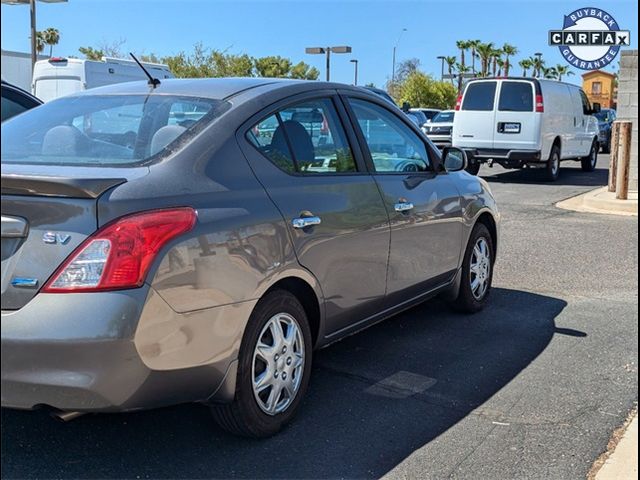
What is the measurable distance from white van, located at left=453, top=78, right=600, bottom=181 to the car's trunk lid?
1353cm

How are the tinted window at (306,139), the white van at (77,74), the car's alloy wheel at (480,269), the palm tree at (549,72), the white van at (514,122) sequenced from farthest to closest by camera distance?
the palm tree at (549,72) → the white van at (514,122) → the white van at (77,74) → the car's alloy wheel at (480,269) → the tinted window at (306,139)

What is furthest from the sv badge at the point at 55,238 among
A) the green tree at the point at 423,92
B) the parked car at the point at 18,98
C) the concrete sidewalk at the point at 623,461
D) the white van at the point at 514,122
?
the green tree at the point at 423,92

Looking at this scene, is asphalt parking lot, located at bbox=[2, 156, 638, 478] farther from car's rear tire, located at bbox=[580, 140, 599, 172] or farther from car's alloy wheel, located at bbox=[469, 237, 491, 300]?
car's rear tire, located at bbox=[580, 140, 599, 172]

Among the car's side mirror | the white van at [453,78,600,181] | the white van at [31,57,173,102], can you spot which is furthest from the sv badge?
the white van at [453,78,600,181]

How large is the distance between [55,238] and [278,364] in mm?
1253

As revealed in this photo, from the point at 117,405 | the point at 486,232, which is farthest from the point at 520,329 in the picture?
the point at 117,405

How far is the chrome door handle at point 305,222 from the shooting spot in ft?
11.6

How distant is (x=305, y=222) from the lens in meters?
3.61

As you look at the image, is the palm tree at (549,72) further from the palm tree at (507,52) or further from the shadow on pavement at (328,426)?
the shadow on pavement at (328,426)

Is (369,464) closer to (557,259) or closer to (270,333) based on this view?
(270,333)

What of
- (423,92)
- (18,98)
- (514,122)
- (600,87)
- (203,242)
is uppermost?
(600,87)

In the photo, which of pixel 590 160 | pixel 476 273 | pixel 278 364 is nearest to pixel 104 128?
pixel 278 364

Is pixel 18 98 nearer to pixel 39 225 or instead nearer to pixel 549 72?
pixel 39 225

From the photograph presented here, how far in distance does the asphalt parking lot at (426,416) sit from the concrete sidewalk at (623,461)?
81mm
